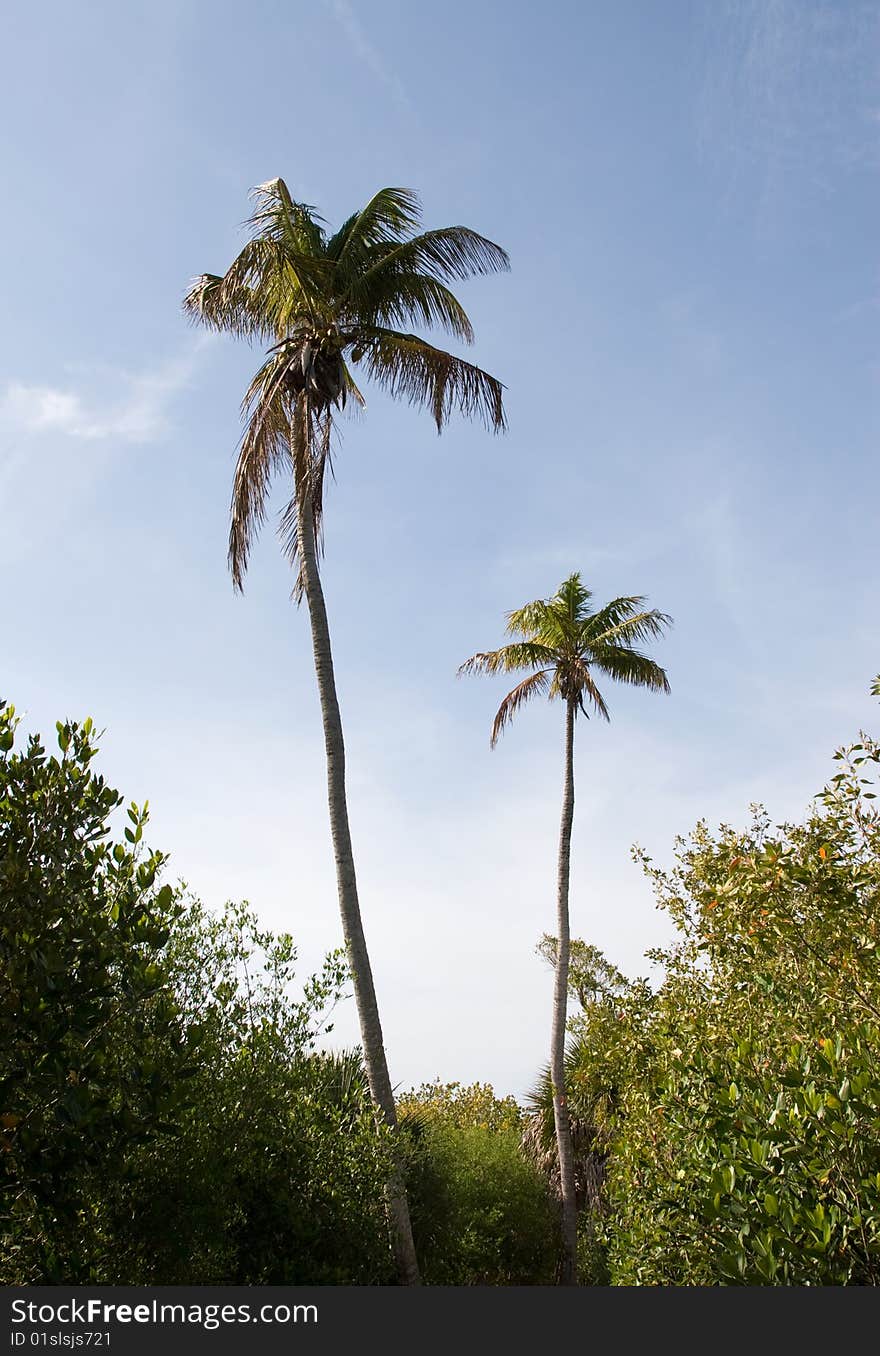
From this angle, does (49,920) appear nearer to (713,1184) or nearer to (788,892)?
(713,1184)

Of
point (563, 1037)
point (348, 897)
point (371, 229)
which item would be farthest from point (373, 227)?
point (563, 1037)

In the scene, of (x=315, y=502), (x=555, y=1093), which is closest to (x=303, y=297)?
(x=315, y=502)

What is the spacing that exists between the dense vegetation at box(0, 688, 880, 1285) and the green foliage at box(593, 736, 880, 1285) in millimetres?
20

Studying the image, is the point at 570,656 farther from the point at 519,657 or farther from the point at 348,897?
the point at 348,897

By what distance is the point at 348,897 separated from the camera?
38.0 ft

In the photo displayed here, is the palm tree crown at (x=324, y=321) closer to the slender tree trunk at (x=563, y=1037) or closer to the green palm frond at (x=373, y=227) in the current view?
the green palm frond at (x=373, y=227)

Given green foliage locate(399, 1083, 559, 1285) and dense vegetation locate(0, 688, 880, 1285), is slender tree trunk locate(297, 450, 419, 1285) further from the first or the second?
green foliage locate(399, 1083, 559, 1285)

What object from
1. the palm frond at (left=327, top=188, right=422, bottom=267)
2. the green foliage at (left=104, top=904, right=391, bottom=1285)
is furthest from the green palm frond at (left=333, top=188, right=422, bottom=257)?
the green foliage at (left=104, top=904, right=391, bottom=1285)

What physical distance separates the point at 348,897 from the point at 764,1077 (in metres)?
7.12

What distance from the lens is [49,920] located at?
5.30 m

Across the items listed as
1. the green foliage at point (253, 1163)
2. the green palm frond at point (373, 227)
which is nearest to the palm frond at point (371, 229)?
the green palm frond at point (373, 227)

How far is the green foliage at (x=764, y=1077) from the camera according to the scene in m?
4.14

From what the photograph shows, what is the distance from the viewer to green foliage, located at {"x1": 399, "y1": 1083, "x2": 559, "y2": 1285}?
1553 cm

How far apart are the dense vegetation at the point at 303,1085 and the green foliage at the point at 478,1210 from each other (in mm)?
6775
